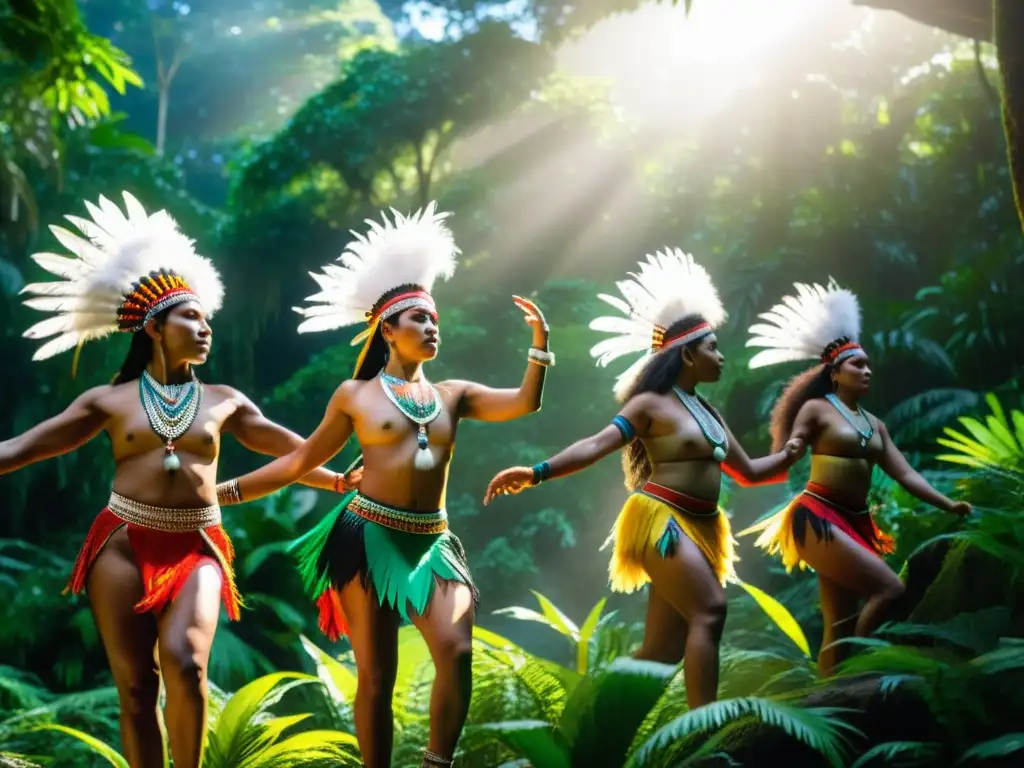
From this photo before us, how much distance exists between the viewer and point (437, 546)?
145 inches

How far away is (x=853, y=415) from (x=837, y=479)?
0.32 m

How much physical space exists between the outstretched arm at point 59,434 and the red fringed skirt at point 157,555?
0.91 ft

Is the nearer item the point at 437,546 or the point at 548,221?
the point at 437,546

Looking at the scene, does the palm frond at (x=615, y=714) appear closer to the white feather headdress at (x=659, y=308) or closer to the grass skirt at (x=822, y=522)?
the grass skirt at (x=822, y=522)

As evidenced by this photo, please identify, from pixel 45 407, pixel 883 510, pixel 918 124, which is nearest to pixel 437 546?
pixel 883 510

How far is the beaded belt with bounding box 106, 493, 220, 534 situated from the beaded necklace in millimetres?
2949

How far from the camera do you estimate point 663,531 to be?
4.07 meters

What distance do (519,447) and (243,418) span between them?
34.4 feet

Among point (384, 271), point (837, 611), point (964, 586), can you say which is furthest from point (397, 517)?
point (964, 586)

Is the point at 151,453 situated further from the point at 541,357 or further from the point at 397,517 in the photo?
the point at 541,357

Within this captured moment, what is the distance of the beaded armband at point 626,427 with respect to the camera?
418 cm

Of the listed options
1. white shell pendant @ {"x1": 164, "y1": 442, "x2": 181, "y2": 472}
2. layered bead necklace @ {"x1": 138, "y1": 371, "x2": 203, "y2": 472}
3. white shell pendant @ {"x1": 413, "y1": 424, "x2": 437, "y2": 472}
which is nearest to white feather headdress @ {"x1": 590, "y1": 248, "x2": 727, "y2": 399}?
white shell pendant @ {"x1": 413, "y1": 424, "x2": 437, "y2": 472}

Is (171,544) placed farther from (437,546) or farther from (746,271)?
(746,271)

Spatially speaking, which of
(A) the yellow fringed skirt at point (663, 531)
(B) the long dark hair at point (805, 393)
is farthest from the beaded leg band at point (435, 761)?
(B) the long dark hair at point (805, 393)
